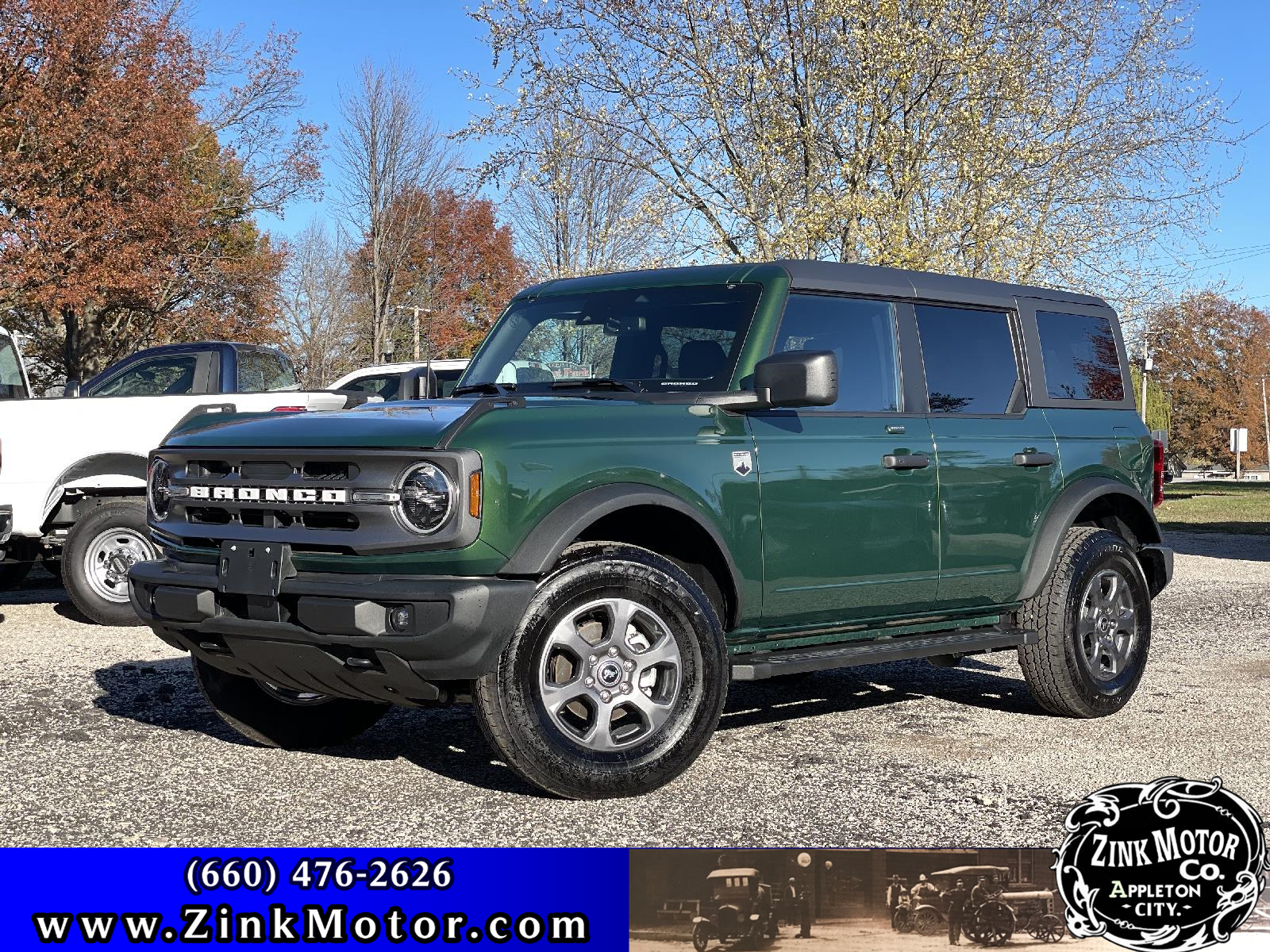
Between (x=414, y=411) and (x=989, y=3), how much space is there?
1610 centimetres

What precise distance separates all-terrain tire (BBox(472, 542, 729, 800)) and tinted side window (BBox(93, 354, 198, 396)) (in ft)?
29.0

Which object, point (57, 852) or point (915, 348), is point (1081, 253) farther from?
point (57, 852)

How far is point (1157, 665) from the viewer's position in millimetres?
8812

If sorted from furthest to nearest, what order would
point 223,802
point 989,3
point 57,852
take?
point 989,3, point 223,802, point 57,852

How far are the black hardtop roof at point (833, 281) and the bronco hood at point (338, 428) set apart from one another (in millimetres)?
1132

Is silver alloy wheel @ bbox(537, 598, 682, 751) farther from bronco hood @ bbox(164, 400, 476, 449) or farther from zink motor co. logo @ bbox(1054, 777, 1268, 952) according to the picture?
zink motor co. logo @ bbox(1054, 777, 1268, 952)

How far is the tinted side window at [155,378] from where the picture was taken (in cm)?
1319

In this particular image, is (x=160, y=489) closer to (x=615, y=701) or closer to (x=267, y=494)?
(x=267, y=494)

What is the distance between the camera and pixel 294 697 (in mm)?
6152

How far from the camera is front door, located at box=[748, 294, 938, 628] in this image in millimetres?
5812

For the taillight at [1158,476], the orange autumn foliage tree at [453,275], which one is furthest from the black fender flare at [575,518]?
the orange autumn foliage tree at [453,275]

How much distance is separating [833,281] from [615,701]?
219 cm

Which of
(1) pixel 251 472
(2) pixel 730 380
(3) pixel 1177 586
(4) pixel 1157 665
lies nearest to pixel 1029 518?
(2) pixel 730 380

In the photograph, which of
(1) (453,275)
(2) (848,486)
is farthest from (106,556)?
A: (1) (453,275)
